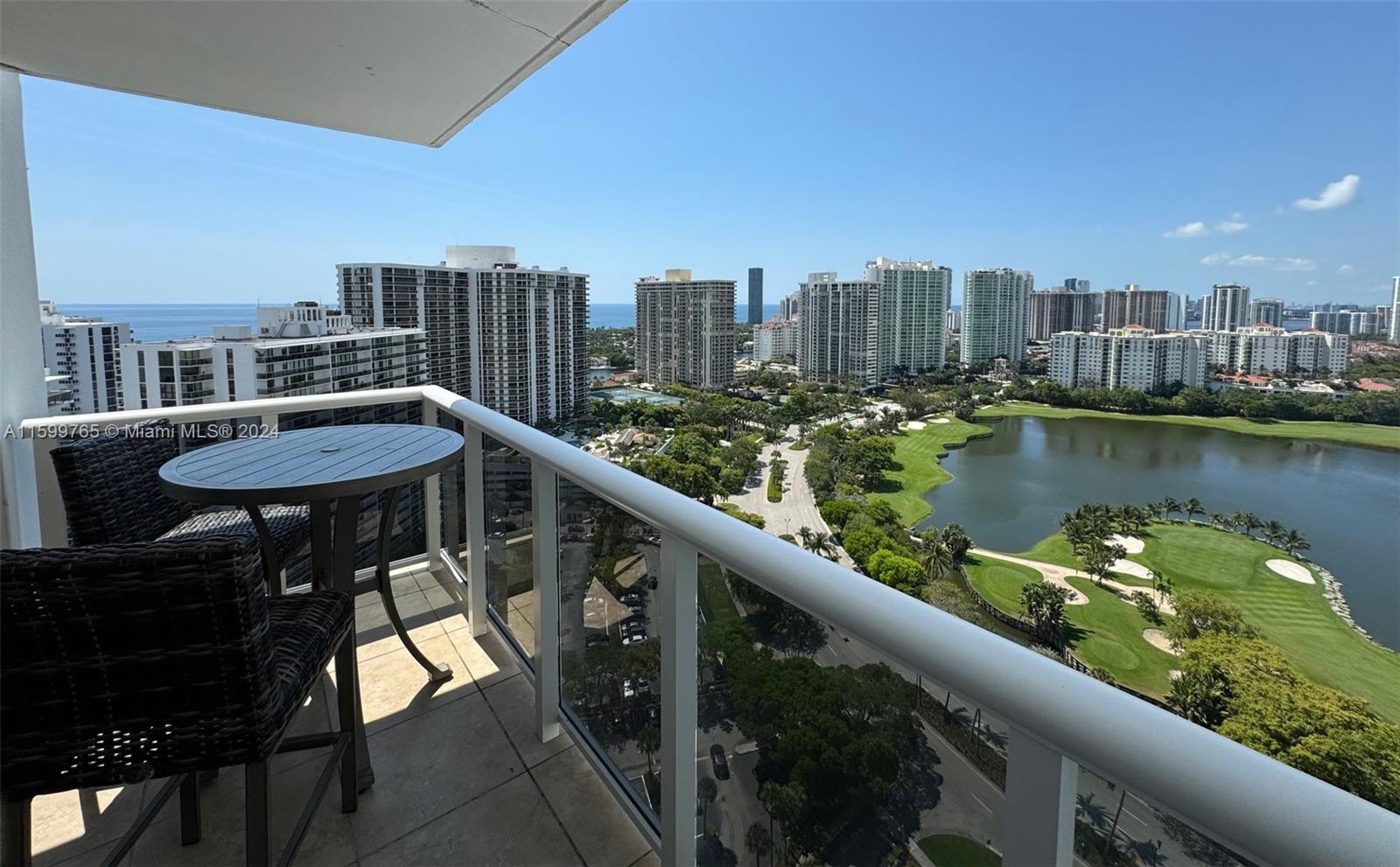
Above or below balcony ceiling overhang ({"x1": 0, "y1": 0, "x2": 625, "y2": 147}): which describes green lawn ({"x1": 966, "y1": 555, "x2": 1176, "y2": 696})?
below

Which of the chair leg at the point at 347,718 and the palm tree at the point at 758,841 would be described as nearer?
the palm tree at the point at 758,841

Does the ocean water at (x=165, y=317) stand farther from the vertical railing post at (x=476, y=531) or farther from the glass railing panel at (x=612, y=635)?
the glass railing panel at (x=612, y=635)

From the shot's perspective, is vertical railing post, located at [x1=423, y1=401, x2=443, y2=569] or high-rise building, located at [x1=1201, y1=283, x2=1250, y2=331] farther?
high-rise building, located at [x1=1201, y1=283, x2=1250, y2=331]

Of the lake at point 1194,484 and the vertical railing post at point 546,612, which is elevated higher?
the vertical railing post at point 546,612

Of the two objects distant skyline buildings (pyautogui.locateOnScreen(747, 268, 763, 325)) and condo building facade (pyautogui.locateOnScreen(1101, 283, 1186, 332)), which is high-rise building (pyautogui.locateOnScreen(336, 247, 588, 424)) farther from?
distant skyline buildings (pyautogui.locateOnScreen(747, 268, 763, 325))

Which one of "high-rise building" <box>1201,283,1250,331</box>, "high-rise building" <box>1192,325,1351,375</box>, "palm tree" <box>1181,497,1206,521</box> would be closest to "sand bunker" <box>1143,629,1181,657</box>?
"palm tree" <box>1181,497,1206,521</box>

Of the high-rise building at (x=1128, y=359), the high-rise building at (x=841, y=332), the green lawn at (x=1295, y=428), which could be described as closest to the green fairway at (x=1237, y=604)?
the green lawn at (x=1295, y=428)

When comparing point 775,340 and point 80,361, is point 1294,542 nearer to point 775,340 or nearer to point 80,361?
point 80,361
